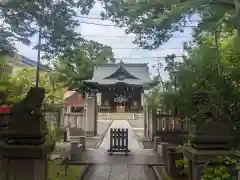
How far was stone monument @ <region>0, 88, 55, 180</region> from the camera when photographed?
459 cm

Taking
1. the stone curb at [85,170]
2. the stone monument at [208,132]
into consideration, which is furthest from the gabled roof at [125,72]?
the stone monument at [208,132]

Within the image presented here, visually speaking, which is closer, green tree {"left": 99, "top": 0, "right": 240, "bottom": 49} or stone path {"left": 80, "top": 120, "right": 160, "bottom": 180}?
green tree {"left": 99, "top": 0, "right": 240, "bottom": 49}

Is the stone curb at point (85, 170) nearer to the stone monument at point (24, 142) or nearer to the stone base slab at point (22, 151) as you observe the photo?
the stone monument at point (24, 142)

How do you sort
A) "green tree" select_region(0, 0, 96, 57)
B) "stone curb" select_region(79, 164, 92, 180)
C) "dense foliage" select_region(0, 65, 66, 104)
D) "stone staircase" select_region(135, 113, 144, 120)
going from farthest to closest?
"stone staircase" select_region(135, 113, 144, 120), "dense foliage" select_region(0, 65, 66, 104), "stone curb" select_region(79, 164, 92, 180), "green tree" select_region(0, 0, 96, 57)

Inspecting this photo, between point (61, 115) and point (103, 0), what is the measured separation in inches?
381

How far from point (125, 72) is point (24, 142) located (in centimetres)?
1544

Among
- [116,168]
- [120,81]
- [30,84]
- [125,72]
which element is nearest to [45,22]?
[116,168]

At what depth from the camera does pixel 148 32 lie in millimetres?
5570

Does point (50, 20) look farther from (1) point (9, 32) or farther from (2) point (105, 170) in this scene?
(2) point (105, 170)

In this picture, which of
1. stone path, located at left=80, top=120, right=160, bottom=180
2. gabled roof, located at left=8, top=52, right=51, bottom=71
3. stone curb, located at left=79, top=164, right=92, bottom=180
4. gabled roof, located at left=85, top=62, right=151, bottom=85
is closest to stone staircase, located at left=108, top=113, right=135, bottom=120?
gabled roof, located at left=85, top=62, right=151, bottom=85

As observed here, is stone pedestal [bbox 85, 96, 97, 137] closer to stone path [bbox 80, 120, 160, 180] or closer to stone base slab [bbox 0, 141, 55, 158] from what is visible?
stone path [bbox 80, 120, 160, 180]

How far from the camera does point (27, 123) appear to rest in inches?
185

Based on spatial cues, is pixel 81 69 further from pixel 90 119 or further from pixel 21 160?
pixel 21 160

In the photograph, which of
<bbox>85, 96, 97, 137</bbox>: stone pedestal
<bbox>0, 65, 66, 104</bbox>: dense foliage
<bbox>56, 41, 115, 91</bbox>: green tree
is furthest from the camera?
<bbox>85, 96, 97, 137</bbox>: stone pedestal
